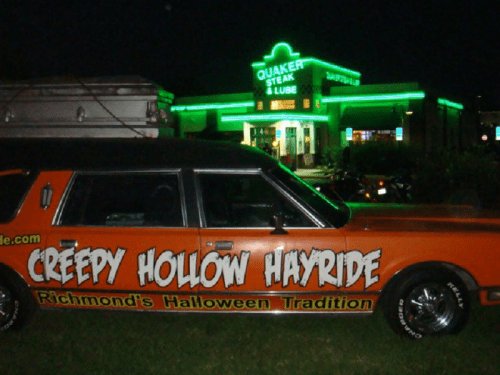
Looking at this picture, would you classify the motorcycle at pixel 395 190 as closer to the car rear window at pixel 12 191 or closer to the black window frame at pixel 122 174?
the black window frame at pixel 122 174

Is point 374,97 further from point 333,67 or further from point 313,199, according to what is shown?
point 313,199

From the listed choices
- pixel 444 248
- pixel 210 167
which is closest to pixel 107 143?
pixel 210 167

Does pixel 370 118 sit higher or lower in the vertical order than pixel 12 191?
higher

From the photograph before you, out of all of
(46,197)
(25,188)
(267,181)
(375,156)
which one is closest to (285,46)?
(375,156)

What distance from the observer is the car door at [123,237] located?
5160 mm

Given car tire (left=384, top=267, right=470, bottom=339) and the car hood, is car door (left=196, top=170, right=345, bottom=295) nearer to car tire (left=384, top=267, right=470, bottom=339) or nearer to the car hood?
the car hood

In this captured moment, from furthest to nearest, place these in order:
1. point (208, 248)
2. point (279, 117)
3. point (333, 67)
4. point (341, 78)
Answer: point (341, 78)
point (333, 67)
point (279, 117)
point (208, 248)

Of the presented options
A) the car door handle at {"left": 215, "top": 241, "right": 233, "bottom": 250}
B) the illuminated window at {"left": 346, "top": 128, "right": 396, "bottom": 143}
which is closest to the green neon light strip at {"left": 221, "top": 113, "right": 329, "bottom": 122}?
the illuminated window at {"left": 346, "top": 128, "right": 396, "bottom": 143}

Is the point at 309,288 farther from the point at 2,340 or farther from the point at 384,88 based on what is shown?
the point at 384,88

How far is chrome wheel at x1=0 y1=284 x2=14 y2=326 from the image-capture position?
17.8 ft

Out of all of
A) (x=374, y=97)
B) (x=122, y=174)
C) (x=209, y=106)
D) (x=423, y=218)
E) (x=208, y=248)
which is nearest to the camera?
(x=208, y=248)

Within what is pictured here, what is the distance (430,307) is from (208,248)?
1.93m

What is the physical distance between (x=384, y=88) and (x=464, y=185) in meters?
22.8

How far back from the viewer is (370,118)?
3356 centimetres
